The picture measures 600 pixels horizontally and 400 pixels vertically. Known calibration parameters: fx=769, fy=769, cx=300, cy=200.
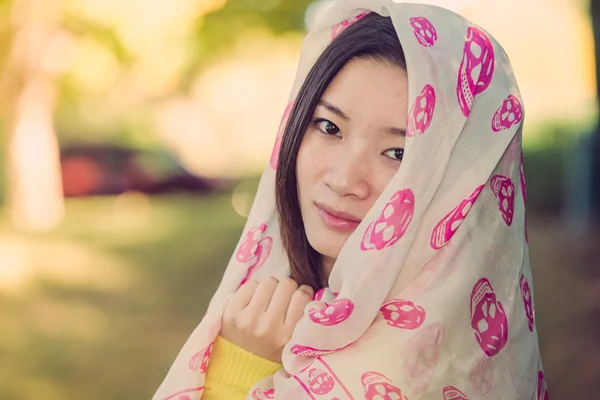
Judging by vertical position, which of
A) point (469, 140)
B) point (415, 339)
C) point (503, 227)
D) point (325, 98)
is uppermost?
point (325, 98)

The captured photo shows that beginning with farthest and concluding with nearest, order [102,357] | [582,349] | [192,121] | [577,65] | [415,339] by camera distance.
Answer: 1. [192,121]
2. [577,65]
3. [102,357]
4. [582,349]
5. [415,339]

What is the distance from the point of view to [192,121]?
11.7m

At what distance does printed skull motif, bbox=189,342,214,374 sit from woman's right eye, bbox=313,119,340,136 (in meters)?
0.47

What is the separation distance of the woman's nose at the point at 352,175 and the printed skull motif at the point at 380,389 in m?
0.32

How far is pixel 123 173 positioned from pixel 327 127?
33.8 feet

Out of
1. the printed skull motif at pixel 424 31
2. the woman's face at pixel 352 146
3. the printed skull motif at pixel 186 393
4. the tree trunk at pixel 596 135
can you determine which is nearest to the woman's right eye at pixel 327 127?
the woman's face at pixel 352 146

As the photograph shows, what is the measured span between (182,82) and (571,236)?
5969mm

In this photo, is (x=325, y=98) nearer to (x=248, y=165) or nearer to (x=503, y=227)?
(x=503, y=227)

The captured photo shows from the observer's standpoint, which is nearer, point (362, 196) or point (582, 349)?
point (362, 196)

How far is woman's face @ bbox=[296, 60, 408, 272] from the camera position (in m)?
1.36

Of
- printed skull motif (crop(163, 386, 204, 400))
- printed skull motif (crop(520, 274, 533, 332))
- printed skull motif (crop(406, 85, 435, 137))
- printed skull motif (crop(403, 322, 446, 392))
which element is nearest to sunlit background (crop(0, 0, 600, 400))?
printed skull motif (crop(520, 274, 533, 332))

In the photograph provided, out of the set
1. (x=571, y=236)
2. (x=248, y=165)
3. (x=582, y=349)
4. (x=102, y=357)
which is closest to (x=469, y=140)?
(x=582, y=349)

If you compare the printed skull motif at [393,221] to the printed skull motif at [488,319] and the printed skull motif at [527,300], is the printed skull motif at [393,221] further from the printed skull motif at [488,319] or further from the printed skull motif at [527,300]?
the printed skull motif at [527,300]

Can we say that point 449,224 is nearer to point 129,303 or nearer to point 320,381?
point 320,381
